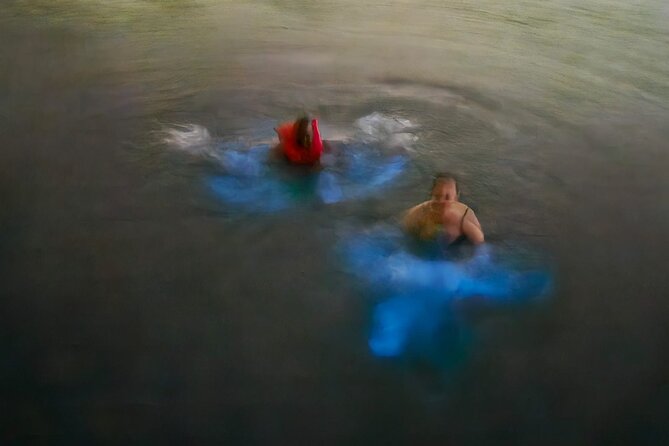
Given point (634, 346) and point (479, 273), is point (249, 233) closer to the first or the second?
point (479, 273)

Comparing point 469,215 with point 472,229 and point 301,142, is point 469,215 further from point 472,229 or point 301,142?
point 301,142

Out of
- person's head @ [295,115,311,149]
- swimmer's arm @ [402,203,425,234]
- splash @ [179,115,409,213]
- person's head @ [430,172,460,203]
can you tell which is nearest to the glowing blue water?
splash @ [179,115,409,213]

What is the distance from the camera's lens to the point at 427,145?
271 centimetres

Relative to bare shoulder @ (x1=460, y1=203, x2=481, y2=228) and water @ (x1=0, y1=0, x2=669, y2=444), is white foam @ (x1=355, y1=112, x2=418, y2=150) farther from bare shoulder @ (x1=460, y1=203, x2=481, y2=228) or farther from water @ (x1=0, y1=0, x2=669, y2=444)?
bare shoulder @ (x1=460, y1=203, x2=481, y2=228)

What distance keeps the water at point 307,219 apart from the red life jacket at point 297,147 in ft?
0.70

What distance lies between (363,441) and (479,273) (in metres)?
0.69

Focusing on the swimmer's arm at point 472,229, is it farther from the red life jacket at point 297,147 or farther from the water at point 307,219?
the red life jacket at point 297,147

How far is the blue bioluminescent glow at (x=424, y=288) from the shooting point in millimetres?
1995

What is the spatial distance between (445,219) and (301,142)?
594 mm

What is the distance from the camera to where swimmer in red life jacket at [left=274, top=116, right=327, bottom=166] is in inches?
96.3

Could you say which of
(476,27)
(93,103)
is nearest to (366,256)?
(93,103)

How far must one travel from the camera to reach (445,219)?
2.19 meters

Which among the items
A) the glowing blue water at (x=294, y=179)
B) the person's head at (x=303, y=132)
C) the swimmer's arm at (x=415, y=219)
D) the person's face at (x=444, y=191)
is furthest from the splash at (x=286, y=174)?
the person's face at (x=444, y=191)

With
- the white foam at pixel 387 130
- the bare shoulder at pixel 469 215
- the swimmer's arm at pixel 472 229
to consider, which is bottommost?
the swimmer's arm at pixel 472 229
